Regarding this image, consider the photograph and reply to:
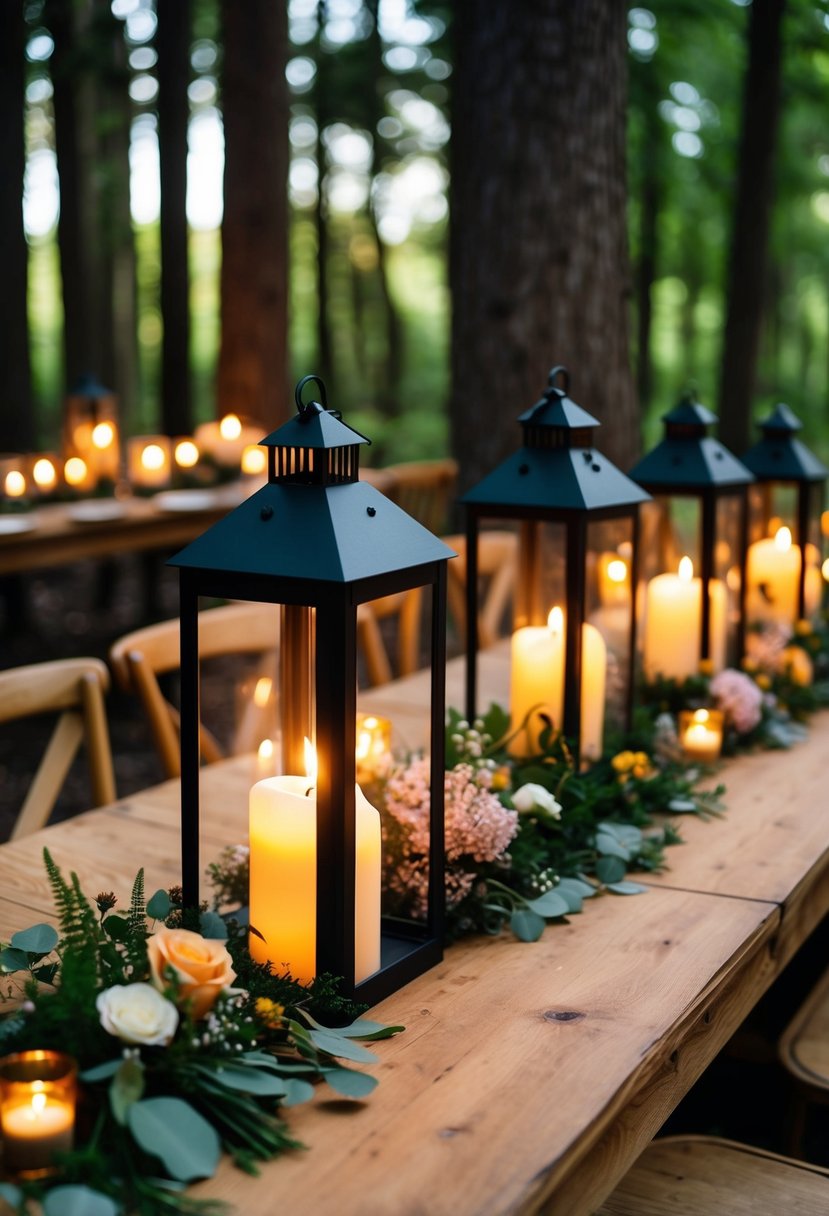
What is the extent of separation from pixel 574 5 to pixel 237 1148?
359 centimetres

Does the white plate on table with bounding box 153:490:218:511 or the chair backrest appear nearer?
the chair backrest

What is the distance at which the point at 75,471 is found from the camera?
5.19m

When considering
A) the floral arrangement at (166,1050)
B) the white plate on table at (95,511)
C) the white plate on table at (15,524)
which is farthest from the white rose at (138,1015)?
the white plate on table at (95,511)

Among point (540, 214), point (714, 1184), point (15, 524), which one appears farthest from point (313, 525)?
point (15, 524)

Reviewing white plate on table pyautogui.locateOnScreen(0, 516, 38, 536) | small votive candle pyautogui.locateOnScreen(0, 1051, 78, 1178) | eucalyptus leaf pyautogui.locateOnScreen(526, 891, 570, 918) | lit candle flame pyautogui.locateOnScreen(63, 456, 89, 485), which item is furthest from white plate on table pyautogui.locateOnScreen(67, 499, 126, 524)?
small votive candle pyautogui.locateOnScreen(0, 1051, 78, 1178)

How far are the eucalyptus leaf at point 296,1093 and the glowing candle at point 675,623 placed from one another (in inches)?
50.6

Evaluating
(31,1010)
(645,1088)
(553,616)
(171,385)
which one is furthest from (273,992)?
(171,385)

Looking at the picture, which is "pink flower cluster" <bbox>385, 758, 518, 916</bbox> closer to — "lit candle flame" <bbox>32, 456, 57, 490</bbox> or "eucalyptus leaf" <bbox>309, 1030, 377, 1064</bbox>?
"eucalyptus leaf" <bbox>309, 1030, 377, 1064</bbox>

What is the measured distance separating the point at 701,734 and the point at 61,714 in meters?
1.15

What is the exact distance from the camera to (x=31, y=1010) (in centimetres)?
110

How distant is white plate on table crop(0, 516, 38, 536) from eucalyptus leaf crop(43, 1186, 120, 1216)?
3767mm

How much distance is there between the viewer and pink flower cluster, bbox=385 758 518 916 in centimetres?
153

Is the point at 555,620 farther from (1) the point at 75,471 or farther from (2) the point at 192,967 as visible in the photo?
(1) the point at 75,471

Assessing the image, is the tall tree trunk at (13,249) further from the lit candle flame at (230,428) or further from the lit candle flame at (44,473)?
the lit candle flame at (44,473)
